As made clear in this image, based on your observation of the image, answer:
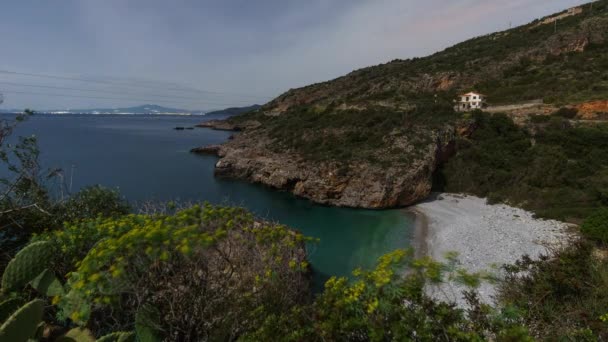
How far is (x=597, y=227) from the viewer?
40.9 feet

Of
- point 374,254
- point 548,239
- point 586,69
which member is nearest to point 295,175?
point 374,254

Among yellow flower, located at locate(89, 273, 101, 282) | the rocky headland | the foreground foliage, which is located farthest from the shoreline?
the foreground foliage

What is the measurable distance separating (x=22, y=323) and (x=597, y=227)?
17.5 m

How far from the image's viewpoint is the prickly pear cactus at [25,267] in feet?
14.8

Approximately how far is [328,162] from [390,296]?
66.7ft

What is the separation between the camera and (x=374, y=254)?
582 inches

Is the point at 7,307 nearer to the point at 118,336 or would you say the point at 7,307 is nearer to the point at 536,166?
the point at 118,336

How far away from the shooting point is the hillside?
2294 cm

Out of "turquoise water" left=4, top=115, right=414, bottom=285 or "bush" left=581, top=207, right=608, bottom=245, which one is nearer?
"bush" left=581, top=207, right=608, bottom=245

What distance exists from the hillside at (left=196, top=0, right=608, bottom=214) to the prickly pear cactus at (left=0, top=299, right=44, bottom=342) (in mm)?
19719

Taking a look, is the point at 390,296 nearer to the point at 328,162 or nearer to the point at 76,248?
the point at 76,248

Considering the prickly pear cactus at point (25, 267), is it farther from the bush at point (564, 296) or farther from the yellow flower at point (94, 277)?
the bush at point (564, 296)

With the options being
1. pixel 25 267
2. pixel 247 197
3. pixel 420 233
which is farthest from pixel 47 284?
pixel 247 197

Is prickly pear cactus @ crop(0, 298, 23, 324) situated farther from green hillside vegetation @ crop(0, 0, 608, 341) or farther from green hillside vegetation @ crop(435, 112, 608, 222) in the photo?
green hillside vegetation @ crop(435, 112, 608, 222)
